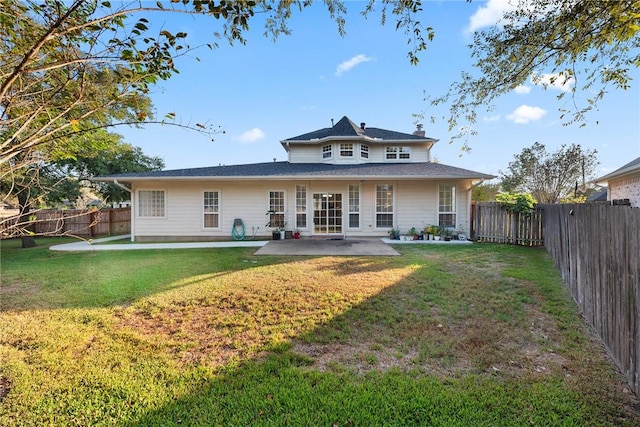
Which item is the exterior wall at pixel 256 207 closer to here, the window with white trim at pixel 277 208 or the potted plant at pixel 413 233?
the window with white trim at pixel 277 208

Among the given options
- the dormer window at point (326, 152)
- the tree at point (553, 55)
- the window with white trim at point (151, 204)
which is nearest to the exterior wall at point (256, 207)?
the window with white trim at point (151, 204)

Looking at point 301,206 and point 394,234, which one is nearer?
point 394,234

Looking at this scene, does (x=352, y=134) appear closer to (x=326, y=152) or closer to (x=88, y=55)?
(x=326, y=152)

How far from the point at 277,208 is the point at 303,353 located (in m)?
9.61

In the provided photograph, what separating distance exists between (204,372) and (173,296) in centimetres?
263

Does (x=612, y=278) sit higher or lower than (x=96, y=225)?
lower

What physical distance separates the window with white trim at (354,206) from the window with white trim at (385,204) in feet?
2.84

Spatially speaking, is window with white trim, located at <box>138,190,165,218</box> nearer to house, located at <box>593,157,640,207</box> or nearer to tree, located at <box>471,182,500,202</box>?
house, located at <box>593,157,640,207</box>

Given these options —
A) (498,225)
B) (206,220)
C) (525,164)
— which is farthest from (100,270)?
(525,164)

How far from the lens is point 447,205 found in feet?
39.8

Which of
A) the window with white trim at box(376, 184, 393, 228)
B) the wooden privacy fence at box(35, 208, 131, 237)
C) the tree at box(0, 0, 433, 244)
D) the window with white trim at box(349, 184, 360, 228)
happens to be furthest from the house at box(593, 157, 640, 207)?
the wooden privacy fence at box(35, 208, 131, 237)

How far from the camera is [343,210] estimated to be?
12359 mm

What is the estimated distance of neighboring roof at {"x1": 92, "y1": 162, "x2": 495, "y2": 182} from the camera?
36.8ft

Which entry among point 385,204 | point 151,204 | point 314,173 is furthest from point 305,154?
point 151,204
